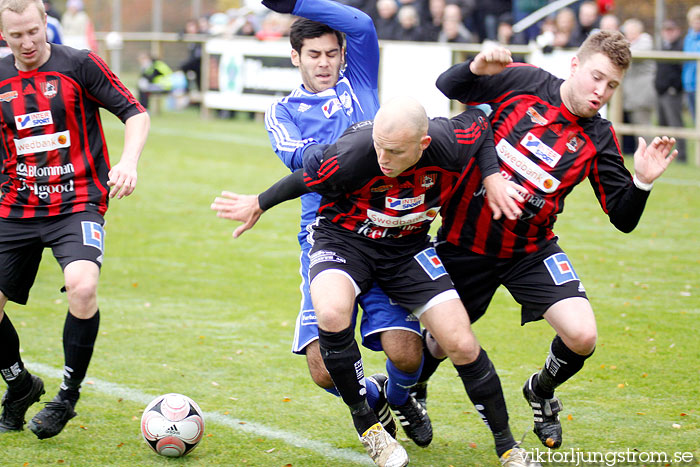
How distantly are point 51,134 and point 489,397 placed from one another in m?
2.58

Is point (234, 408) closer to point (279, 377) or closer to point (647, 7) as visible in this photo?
point (279, 377)

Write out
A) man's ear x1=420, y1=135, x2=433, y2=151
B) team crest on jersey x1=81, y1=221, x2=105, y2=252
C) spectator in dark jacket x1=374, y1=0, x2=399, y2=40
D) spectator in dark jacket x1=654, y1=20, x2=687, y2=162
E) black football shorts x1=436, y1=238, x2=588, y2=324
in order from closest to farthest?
man's ear x1=420, y1=135, x2=433, y2=151 < black football shorts x1=436, y1=238, x2=588, y2=324 < team crest on jersey x1=81, y1=221, x2=105, y2=252 < spectator in dark jacket x1=654, y1=20, x2=687, y2=162 < spectator in dark jacket x1=374, y1=0, x2=399, y2=40

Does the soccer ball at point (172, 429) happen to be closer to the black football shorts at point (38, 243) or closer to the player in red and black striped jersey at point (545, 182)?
the black football shorts at point (38, 243)

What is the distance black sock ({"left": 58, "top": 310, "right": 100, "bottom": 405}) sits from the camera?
451 centimetres

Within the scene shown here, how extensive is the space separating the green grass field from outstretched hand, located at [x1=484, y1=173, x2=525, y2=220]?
1213mm

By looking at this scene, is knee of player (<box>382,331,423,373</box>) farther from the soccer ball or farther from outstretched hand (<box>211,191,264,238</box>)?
the soccer ball

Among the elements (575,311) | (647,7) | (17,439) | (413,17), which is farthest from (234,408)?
(647,7)

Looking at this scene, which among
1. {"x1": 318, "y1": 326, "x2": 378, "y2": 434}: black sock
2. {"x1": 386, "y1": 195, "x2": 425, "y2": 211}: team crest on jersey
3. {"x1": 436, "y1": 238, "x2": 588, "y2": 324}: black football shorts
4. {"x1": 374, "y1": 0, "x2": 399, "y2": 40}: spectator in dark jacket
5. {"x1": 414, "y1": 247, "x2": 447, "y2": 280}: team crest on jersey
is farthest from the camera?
{"x1": 374, "y1": 0, "x2": 399, "y2": 40}: spectator in dark jacket

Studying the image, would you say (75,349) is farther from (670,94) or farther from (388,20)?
(388,20)

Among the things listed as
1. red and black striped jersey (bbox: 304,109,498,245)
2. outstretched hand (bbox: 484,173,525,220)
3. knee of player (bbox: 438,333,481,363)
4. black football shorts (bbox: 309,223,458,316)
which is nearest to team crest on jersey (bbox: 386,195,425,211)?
red and black striped jersey (bbox: 304,109,498,245)

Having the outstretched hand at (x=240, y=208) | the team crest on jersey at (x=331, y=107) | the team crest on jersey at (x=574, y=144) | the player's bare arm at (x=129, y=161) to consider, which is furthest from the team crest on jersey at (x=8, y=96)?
the team crest on jersey at (x=574, y=144)

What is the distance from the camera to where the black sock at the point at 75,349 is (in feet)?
14.8

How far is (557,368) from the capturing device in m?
4.42

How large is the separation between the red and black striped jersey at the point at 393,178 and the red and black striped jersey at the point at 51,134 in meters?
1.29
